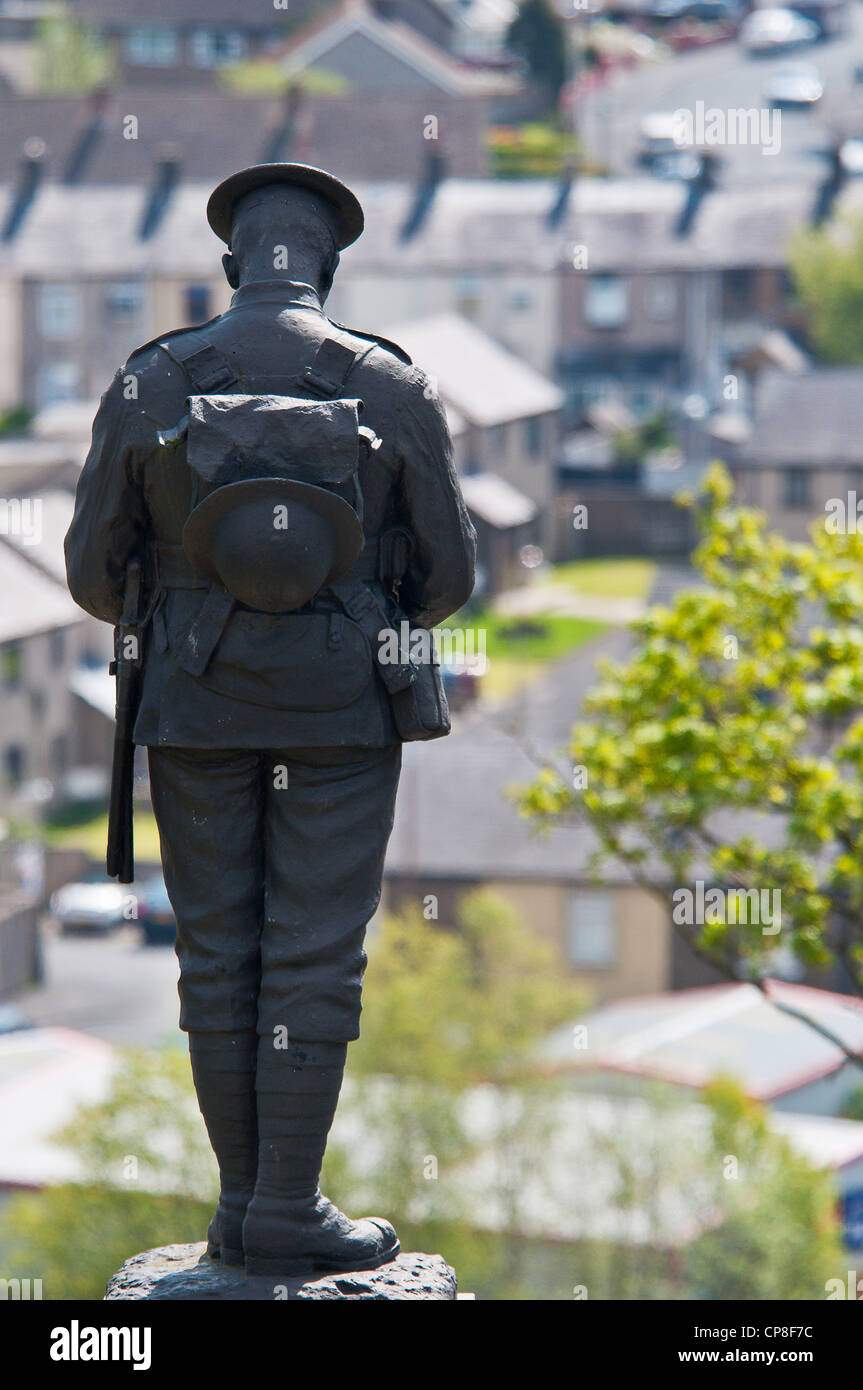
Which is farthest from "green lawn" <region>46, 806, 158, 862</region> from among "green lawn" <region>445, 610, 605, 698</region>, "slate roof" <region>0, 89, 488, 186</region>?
"slate roof" <region>0, 89, 488, 186</region>

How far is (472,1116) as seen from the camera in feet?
154

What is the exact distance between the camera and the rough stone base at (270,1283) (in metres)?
8.17

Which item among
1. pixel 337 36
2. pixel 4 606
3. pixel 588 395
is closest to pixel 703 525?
pixel 4 606

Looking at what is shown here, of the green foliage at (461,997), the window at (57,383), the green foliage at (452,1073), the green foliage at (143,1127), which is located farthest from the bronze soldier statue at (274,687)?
the window at (57,383)

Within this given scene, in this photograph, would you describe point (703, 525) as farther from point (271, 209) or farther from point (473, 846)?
point (473, 846)

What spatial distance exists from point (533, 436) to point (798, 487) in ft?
41.2

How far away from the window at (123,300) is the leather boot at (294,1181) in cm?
7535

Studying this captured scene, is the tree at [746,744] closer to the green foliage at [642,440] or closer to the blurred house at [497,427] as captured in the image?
the blurred house at [497,427]

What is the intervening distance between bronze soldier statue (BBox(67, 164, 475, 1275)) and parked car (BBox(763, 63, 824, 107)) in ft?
323

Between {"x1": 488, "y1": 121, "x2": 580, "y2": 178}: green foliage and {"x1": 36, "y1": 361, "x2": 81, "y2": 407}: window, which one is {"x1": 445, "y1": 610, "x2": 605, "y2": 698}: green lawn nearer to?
{"x1": 36, "y1": 361, "x2": 81, "y2": 407}: window

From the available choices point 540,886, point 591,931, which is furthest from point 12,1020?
point 591,931

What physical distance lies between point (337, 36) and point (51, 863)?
62.8m

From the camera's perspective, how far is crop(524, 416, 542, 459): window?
82.1 metres

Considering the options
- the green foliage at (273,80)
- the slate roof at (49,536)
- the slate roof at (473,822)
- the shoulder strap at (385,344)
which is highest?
the green foliage at (273,80)
